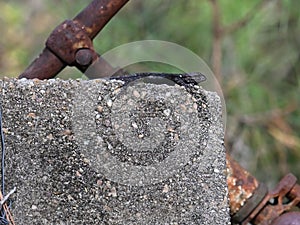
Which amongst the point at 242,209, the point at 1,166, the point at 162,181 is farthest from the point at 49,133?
the point at 242,209

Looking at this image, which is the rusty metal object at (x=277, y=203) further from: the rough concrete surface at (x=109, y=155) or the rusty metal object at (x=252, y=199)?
the rough concrete surface at (x=109, y=155)

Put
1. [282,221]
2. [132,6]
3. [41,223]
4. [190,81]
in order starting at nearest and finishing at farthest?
[41,223] → [190,81] → [282,221] → [132,6]

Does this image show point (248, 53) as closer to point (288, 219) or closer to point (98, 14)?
point (98, 14)

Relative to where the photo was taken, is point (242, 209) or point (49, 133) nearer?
point (49, 133)

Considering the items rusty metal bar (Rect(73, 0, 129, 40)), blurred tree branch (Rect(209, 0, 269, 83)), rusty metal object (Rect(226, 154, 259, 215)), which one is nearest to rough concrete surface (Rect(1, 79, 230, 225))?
rusty metal object (Rect(226, 154, 259, 215))

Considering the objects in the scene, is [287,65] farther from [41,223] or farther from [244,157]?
[41,223]

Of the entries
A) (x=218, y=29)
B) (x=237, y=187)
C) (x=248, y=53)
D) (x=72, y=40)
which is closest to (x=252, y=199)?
(x=237, y=187)
